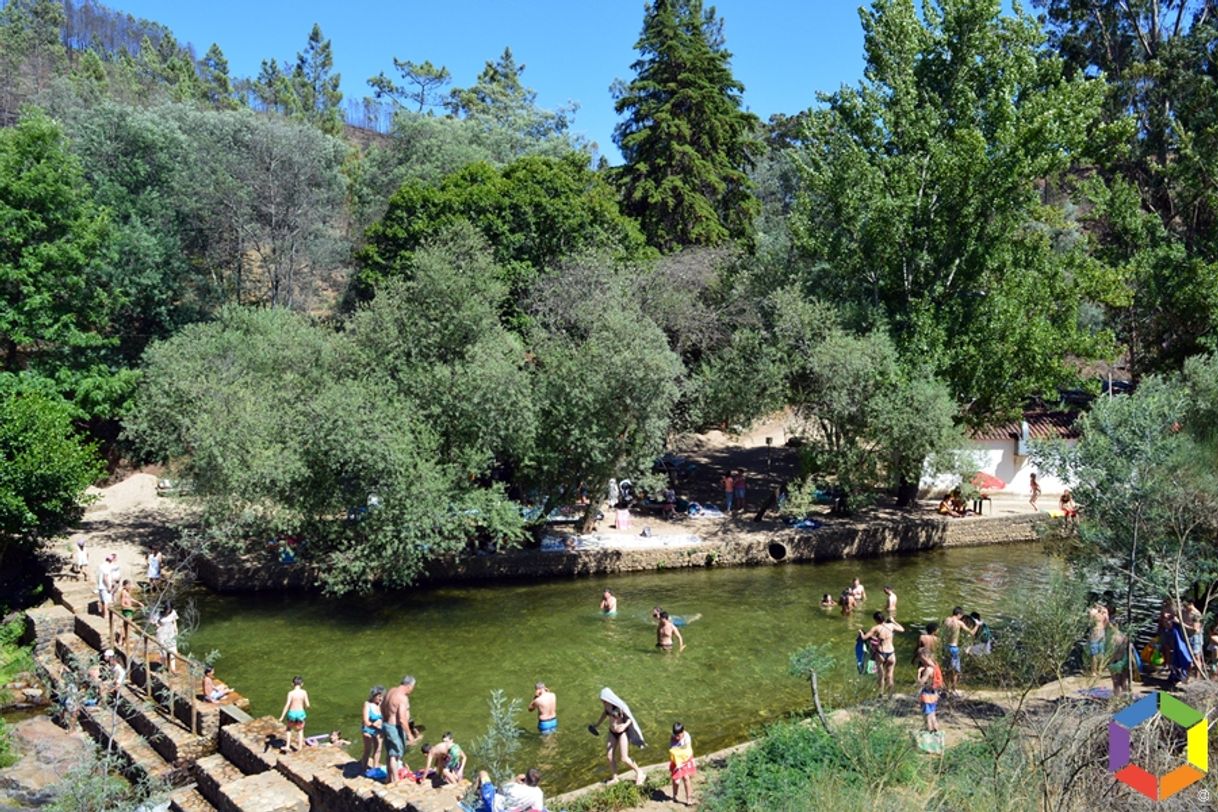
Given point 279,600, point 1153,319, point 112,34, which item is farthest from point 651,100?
point 112,34

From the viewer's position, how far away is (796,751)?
41.3 ft

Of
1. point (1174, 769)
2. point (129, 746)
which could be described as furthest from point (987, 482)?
point (129, 746)

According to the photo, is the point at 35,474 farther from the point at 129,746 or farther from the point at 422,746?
the point at 422,746

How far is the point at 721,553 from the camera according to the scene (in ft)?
89.5

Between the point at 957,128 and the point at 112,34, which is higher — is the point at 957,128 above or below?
below

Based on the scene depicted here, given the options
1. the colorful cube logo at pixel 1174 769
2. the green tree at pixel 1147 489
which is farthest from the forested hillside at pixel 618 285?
the colorful cube logo at pixel 1174 769

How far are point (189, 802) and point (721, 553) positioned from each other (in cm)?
1640

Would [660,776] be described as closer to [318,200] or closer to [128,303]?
[128,303]

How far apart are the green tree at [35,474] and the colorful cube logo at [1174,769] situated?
22797 mm

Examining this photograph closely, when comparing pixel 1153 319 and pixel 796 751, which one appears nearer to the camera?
pixel 796 751

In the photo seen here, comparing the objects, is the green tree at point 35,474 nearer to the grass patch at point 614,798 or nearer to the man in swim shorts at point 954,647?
the grass patch at point 614,798

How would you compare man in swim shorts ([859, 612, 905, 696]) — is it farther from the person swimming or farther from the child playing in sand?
the child playing in sand

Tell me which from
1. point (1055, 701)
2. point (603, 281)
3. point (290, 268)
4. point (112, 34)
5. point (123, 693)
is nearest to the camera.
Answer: point (1055, 701)

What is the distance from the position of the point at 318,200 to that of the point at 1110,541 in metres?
41.5
